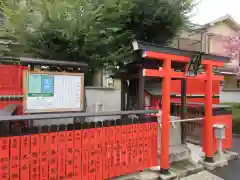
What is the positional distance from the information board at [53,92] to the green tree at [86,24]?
1228 millimetres

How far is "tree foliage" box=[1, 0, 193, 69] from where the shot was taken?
4.53 metres

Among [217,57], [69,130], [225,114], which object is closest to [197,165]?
[225,114]

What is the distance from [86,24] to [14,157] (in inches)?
123

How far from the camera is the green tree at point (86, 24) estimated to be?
4531 millimetres

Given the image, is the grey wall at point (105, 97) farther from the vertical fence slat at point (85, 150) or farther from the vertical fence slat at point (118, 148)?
the vertical fence slat at point (85, 150)

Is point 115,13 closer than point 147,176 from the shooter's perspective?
No

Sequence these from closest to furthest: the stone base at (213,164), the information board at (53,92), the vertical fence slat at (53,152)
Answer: the vertical fence slat at (53,152) < the information board at (53,92) < the stone base at (213,164)

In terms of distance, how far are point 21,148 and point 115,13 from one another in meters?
3.88

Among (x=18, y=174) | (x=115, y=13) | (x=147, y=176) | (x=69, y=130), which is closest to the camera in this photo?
(x=18, y=174)

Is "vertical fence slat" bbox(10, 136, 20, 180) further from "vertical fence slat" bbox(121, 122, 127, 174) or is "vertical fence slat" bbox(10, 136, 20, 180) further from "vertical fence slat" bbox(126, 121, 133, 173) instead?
"vertical fence slat" bbox(126, 121, 133, 173)

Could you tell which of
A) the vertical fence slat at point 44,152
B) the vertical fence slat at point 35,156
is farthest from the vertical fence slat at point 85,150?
the vertical fence slat at point 35,156

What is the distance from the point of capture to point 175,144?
235 inches

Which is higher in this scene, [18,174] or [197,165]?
Result: [18,174]

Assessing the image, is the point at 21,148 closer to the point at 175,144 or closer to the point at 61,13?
the point at 61,13
